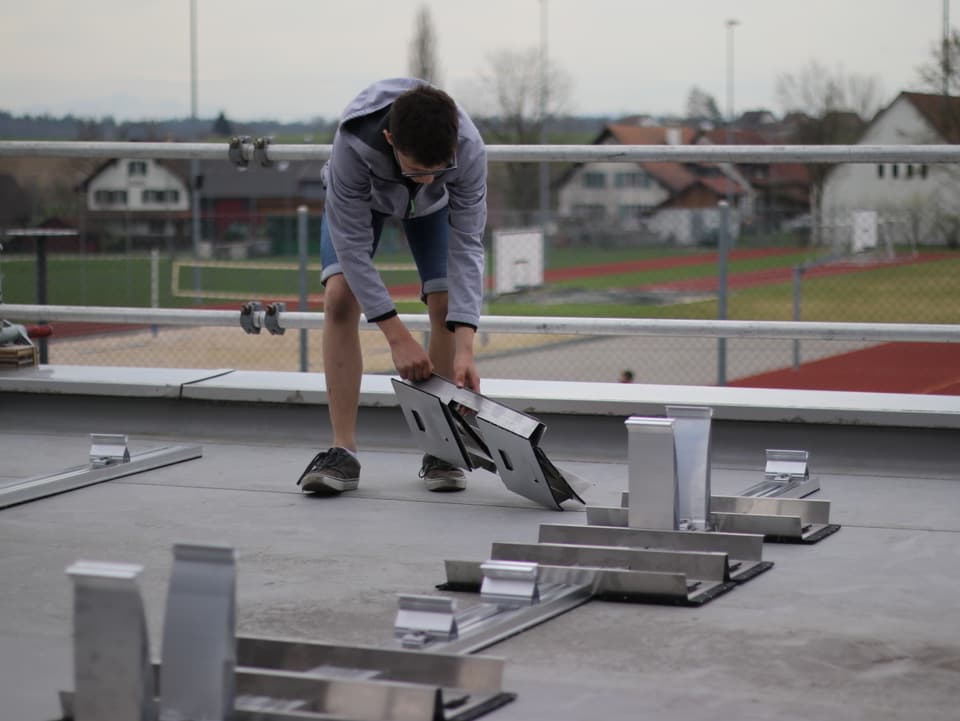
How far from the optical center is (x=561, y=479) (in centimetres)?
365

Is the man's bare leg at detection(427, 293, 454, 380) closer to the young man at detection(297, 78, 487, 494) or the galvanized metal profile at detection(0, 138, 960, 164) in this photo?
the young man at detection(297, 78, 487, 494)

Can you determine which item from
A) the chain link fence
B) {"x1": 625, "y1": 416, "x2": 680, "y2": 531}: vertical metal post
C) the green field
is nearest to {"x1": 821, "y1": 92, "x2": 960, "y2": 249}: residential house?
the chain link fence

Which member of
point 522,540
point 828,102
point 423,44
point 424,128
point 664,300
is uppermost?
point 423,44

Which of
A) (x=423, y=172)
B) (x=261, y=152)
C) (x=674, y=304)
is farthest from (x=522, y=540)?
(x=674, y=304)

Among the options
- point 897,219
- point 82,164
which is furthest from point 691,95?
point 82,164

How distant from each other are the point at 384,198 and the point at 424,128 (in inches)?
19.6

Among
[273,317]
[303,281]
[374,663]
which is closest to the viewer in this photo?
[374,663]

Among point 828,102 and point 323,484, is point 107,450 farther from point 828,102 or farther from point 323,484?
point 828,102

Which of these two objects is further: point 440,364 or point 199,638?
point 440,364

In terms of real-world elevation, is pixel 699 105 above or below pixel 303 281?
above

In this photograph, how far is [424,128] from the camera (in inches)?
131

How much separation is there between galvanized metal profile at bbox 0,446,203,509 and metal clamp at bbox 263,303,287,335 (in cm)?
59

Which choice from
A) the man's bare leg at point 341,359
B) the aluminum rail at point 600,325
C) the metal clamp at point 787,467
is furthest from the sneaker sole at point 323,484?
the metal clamp at point 787,467

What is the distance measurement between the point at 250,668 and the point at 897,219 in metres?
18.5
